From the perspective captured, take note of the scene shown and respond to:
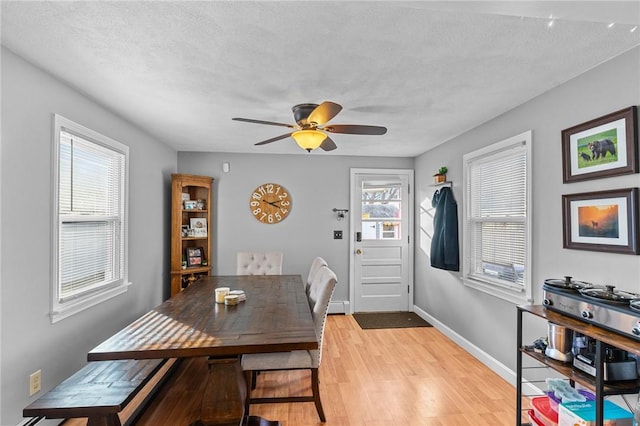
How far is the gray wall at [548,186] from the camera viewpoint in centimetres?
180

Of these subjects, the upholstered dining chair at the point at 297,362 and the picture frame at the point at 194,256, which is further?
the picture frame at the point at 194,256

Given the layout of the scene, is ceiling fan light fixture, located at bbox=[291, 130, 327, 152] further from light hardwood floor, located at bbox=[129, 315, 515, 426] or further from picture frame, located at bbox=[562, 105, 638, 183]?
light hardwood floor, located at bbox=[129, 315, 515, 426]

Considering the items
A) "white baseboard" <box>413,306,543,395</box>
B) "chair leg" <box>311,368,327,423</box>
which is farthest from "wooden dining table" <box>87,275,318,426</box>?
"white baseboard" <box>413,306,543,395</box>

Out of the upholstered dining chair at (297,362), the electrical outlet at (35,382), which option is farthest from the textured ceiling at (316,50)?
the electrical outlet at (35,382)

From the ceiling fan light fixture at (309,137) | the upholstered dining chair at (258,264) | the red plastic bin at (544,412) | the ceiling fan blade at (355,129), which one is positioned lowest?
the red plastic bin at (544,412)

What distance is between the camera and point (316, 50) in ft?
5.75

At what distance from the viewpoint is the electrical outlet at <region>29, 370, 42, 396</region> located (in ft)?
6.21

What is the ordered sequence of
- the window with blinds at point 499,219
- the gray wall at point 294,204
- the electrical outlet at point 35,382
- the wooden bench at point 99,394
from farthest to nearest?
1. the gray wall at point 294,204
2. the window with blinds at point 499,219
3. the electrical outlet at point 35,382
4. the wooden bench at point 99,394

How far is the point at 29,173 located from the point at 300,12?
73.1 inches

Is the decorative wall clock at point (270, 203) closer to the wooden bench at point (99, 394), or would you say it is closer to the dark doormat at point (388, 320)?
the dark doormat at point (388, 320)

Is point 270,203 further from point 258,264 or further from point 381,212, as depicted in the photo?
point 381,212

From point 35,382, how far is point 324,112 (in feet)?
8.09

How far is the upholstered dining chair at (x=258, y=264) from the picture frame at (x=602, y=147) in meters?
2.98

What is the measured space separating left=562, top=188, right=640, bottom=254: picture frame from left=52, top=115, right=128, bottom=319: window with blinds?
3.45 metres
